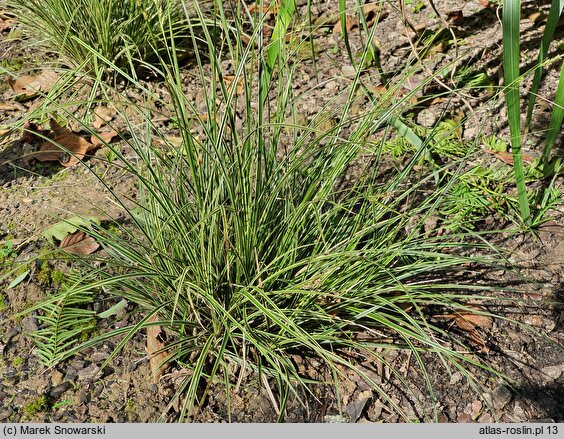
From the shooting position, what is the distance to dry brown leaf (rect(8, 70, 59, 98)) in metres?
3.71

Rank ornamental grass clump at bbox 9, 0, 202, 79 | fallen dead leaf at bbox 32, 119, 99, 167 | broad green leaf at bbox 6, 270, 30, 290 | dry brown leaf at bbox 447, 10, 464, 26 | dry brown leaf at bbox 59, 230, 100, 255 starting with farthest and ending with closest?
dry brown leaf at bbox 447, 10, 464, 26, ornamental grass clump at bbox 9, 0, 202, 79, fallen dead leaf at bbox 32, 119, 99, 167, dry brown leaf at bbox 59, 230, 100, 255, broad green leaf at bbox 6, 270, 30, 290

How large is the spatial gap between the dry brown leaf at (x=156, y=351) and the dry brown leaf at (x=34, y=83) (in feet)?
5.86

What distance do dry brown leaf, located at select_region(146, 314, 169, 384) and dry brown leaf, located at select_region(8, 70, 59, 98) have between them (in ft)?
5.86

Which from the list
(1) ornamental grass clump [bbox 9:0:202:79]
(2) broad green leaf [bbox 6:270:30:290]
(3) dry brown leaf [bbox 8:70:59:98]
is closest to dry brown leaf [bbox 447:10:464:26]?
(1) ornamental grass clump [bbox 9:0:202:79]

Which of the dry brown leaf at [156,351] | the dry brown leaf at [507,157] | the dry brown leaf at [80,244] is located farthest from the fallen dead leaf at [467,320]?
the dry brown leaf at [80,244]

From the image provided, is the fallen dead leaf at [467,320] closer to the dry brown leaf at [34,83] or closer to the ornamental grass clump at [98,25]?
the ornamental grass clump at [98,25]

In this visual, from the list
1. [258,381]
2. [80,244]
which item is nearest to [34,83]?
[80,244]

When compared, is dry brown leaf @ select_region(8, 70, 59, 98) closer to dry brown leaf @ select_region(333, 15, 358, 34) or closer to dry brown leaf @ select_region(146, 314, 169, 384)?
dry brown leaf @ select_region(333, 15, 358, 34)

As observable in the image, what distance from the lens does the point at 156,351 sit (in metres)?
2.37

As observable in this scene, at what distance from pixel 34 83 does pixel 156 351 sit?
2036 mm

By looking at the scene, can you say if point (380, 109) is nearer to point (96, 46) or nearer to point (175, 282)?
point (175, 282)

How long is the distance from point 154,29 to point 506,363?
242cm

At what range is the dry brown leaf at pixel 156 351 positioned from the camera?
7.84ft

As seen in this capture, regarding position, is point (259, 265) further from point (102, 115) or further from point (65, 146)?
point (102, 115)
